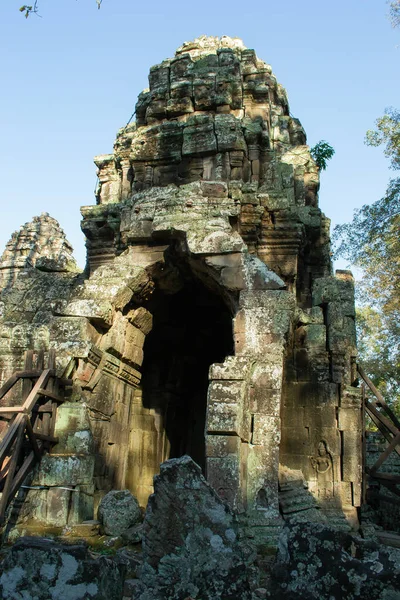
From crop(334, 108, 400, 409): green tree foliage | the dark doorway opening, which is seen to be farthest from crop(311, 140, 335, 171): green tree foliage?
the dark doorway opening

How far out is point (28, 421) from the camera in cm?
705

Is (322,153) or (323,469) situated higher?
(322,153)

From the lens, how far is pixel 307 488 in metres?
8.01

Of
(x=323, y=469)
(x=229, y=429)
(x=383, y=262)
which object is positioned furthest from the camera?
(x=383, y=262)

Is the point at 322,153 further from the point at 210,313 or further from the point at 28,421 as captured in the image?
the point at 28,421

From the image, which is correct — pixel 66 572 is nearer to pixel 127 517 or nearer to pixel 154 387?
pixel 127 517

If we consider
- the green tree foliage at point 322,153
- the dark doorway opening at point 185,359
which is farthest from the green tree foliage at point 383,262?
the dark doorway opening at point 185,359

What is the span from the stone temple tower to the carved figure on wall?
21 mm

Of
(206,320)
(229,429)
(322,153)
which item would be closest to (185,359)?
(206,320)

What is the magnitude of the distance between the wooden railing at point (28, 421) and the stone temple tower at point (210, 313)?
20 centimetres

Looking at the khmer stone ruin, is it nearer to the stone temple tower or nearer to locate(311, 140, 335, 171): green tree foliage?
the stone temple tower

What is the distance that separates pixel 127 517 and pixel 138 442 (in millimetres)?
4180

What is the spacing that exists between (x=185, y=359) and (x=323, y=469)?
4.20 meters

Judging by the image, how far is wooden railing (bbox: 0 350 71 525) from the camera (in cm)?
678
